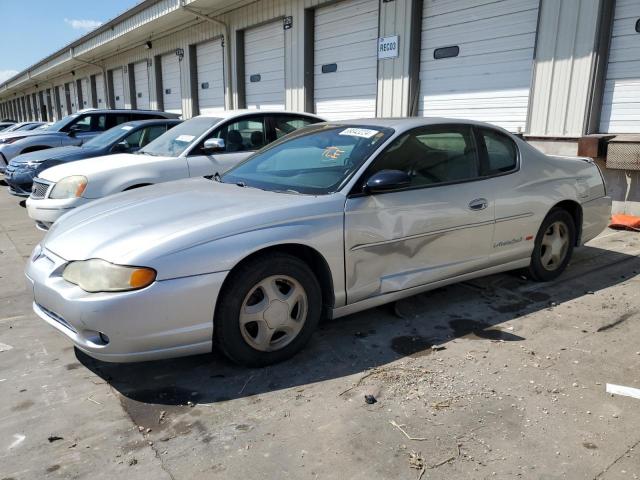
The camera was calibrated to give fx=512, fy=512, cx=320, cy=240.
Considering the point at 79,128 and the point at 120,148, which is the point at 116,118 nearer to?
the point at 79,128

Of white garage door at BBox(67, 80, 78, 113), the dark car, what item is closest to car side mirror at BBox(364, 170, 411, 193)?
the dark car

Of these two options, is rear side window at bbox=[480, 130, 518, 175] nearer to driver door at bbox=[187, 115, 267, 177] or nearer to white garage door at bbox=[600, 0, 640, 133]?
driver door at bbox=[187, 115, 267, 177]

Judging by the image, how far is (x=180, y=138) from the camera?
6.66 m

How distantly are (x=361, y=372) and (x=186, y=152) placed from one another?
414 centimetres

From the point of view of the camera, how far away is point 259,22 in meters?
13.7

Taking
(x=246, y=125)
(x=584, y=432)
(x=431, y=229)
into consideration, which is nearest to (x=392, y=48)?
(x=246, y=125)

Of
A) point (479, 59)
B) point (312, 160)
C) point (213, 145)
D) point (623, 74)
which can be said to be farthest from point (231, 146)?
point (623, 74)

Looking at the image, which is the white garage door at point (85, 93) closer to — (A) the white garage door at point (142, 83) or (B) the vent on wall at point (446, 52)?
(A) the white garage door at point (142, 83)

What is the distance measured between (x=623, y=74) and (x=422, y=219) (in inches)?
207

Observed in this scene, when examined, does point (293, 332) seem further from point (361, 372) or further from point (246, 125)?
point (246, 125)

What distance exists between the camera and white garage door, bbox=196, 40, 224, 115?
633 inches

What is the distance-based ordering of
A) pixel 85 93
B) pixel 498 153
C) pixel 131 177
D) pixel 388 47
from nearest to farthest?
→ 1. pixel 498 153
2. pixel 131 177
3. pixel 388 47
4. pixel 85 93

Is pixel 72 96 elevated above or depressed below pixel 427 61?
below

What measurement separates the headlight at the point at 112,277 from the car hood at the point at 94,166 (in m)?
3.54
